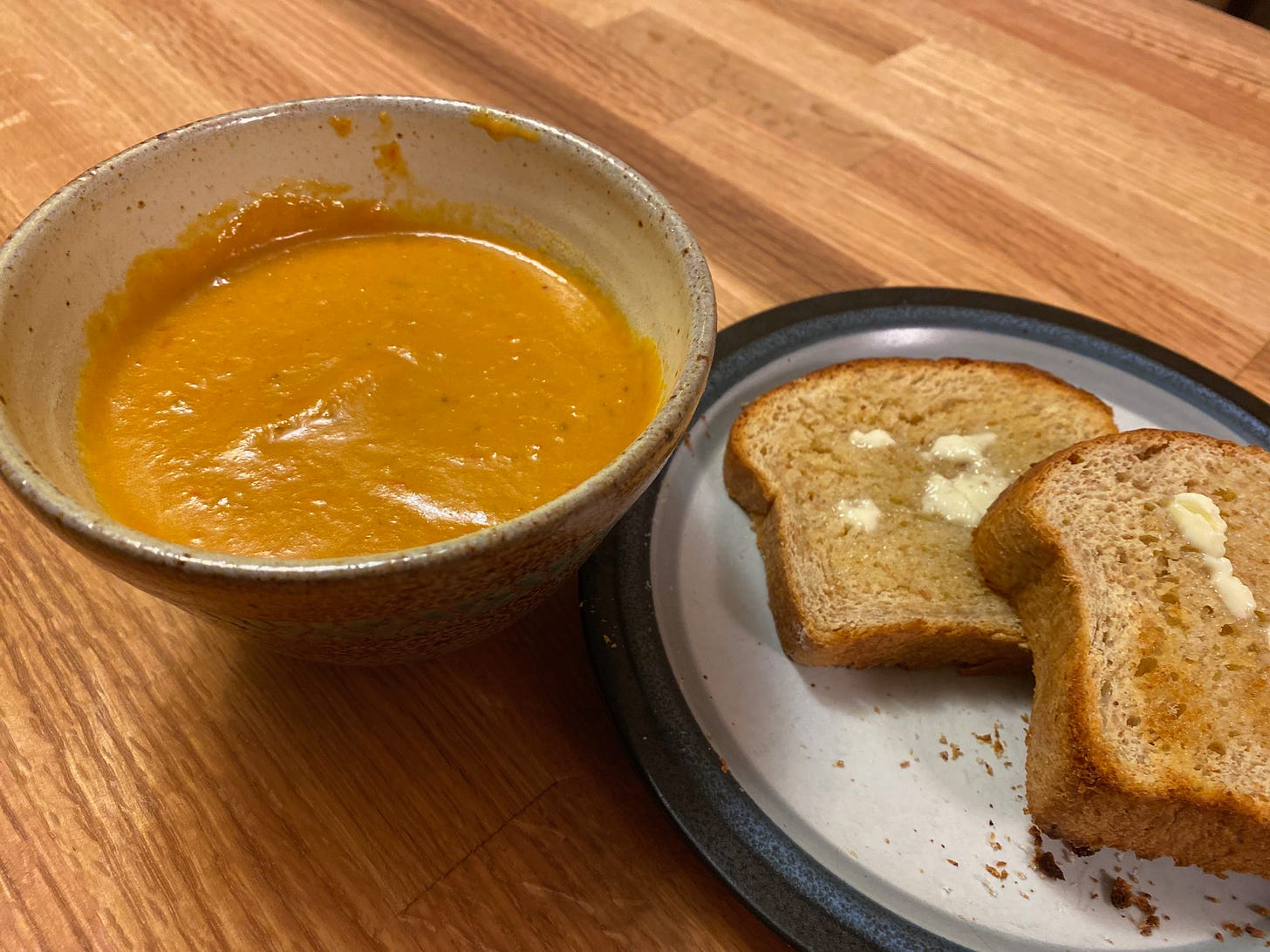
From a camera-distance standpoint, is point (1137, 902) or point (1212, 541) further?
point (1212, 541)

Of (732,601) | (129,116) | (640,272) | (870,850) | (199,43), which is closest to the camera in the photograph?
(870,850)

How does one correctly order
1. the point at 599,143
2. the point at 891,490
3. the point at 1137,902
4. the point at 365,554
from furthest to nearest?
1. the point at 599,143
2. the point at 891,490
3. the point at 1137,902
4. the point at 365,554

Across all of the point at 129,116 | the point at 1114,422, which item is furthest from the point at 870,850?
the point at 129,116

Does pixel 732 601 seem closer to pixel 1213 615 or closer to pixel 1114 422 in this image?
pixel 1213 615

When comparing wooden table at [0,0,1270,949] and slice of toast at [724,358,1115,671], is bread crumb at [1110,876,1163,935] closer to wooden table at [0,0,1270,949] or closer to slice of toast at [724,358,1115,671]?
slice of toast at [724,358,1115,671]

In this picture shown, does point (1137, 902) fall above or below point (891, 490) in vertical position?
below

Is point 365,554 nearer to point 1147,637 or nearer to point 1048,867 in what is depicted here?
point 1048,867

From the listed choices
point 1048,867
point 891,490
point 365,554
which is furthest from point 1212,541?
point 365,554
